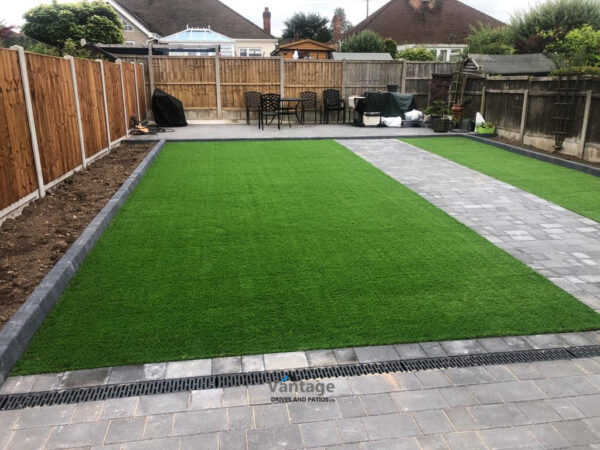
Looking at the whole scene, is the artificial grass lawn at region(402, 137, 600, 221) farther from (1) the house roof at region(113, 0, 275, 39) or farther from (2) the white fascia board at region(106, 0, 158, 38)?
(2) the white fascia board at region(106, 0, 158, 38)

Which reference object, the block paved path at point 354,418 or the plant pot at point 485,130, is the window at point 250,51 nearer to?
the plant pot at point 485,130

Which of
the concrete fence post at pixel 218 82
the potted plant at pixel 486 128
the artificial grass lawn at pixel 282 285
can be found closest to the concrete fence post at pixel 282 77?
the concrete fence post at pixel 218 82

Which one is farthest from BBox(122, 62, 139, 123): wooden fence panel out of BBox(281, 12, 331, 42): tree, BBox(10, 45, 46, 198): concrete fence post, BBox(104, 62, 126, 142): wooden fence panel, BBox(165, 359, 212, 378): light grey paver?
BBox(281, 12, 331, 42): tree

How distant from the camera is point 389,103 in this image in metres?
14.6

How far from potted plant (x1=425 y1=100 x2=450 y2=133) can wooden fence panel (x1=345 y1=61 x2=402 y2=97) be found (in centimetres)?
209

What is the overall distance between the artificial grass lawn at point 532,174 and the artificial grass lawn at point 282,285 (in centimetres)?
196

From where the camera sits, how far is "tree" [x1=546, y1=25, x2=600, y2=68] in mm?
9672

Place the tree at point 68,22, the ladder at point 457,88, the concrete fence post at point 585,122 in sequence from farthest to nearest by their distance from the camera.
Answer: the tree at point 68,22 < the ladder at point 457,88 < the concrete fence post at point 585,122

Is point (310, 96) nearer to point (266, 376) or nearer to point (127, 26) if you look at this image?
point (266, 376)

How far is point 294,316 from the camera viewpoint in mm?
3180

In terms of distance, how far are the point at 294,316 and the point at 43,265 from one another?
6.97ft

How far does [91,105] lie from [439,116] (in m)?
9.38

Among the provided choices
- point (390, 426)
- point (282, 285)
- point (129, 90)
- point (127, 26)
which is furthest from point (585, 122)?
point (127, 26)

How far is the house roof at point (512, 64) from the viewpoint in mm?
14547
